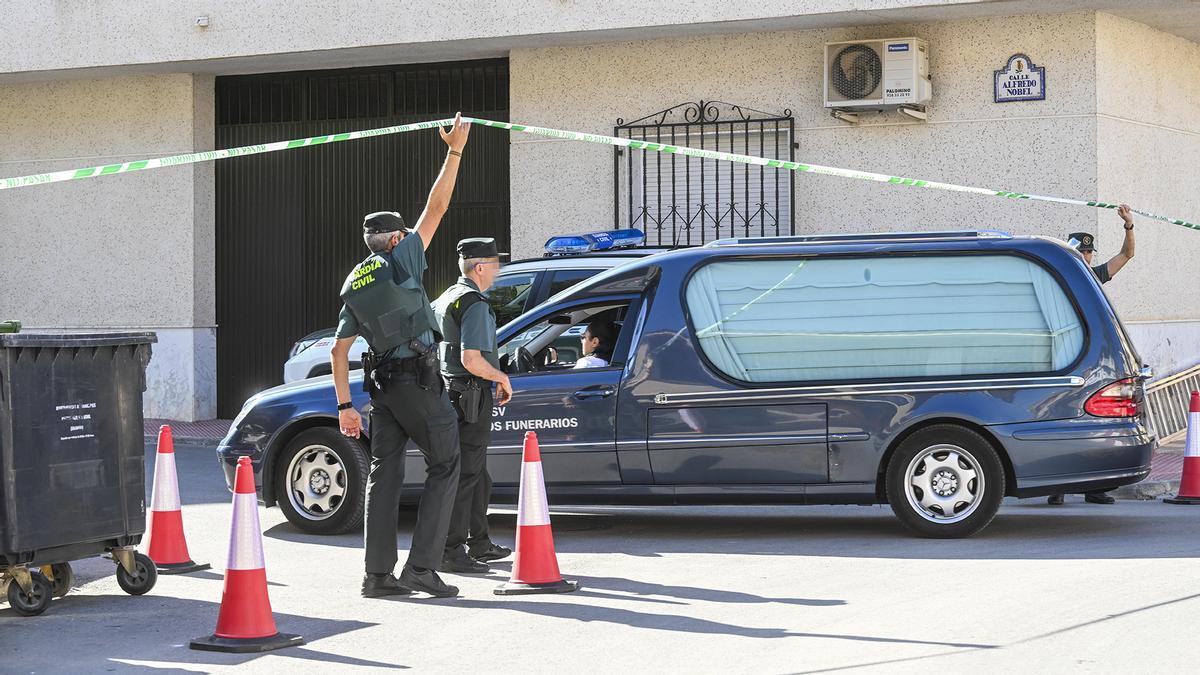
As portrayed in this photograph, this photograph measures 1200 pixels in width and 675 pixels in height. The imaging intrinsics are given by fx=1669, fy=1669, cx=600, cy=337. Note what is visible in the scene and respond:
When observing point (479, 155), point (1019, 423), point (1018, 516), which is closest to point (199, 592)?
point (1019, 423)

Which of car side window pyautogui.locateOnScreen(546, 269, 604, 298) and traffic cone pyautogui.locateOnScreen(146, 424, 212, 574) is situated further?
car side window pyautogui.locateOnScreen(546, 269, 604, 298)

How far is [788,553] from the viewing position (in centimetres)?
916

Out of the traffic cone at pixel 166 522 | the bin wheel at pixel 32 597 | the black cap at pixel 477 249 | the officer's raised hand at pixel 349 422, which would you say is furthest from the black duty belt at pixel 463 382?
the bin wheel at pixel 32 597

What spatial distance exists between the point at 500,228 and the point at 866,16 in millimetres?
4845

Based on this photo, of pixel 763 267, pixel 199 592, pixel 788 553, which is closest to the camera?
pixel 199 592

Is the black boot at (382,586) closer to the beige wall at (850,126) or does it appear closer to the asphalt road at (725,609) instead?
the asphalt road at (725,609)

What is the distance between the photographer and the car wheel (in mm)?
10070

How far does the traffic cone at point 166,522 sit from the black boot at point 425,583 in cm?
167

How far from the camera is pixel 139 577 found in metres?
8.21

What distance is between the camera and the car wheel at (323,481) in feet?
33.0

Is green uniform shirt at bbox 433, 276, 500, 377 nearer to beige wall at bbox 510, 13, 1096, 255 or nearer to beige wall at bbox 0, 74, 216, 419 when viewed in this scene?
beige wall at bbox 510, 13, 1096, 255

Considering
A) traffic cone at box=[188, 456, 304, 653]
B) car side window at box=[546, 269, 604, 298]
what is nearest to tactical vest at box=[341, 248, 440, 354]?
traffic cone at box=[188, 456, 304, 653]

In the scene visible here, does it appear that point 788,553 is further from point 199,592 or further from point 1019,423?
point 199,592

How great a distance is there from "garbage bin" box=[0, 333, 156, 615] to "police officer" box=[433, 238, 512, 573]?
151 cm
